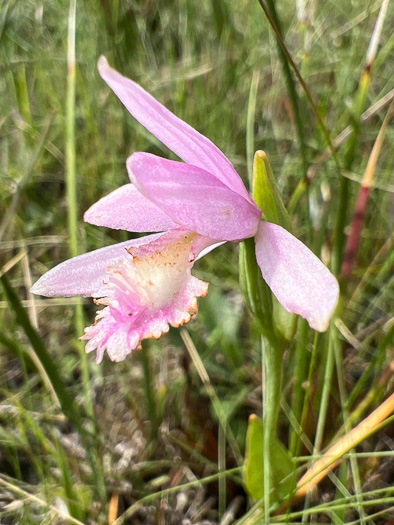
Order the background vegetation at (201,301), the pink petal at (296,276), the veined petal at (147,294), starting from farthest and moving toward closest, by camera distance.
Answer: the background vegetation at (201,301)
the veined petal at (147,294)
the pink petal at (296,276)

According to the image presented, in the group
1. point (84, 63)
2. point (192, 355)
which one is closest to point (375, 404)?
point (192, 355)

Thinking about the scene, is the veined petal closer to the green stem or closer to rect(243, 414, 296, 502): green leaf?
the green stem

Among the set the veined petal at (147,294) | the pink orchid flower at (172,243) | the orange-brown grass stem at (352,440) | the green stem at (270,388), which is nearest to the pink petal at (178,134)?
the pink orchid flower at (172,243)

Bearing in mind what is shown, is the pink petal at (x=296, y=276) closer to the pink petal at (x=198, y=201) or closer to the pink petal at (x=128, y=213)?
the pink petal at (x=198, y=201)

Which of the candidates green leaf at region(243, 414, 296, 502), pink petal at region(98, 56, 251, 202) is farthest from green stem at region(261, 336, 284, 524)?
pink petal at region(98, 56, 251, 202)

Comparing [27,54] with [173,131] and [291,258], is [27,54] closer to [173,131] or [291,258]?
[173,131]

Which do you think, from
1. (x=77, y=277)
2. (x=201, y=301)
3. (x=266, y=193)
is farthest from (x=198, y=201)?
(x=201, y=301)

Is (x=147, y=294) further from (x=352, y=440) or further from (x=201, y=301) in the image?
Answer: (x=201, y=301)
